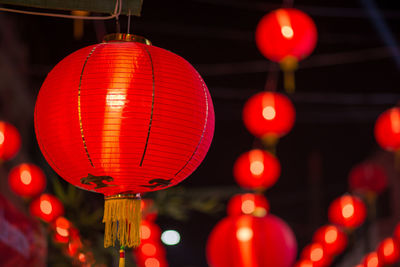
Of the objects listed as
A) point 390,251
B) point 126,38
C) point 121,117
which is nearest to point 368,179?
point 390,251

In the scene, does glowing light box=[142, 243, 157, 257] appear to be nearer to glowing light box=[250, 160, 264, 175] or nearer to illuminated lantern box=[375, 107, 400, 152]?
glowing light box=[250, 160, 264, 175]

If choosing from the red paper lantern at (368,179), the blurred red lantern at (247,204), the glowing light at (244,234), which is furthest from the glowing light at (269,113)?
the red paper lantern at (368,179)

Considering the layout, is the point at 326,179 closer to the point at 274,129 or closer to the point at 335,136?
the point at 335,136

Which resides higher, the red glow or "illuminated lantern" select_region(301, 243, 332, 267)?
"illuminated lantern" select_region(301, 243, 332, 267)

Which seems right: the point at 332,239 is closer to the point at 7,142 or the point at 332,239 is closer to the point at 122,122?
the point at 7,142

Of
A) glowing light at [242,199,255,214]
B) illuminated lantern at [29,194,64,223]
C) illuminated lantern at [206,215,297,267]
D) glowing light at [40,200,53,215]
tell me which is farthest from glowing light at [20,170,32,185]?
glowing light at [242,199,255,214]

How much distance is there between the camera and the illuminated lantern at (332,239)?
1050 centimetres

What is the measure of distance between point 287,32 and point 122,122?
2.85 metres

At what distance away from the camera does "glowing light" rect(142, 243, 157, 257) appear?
368 inches

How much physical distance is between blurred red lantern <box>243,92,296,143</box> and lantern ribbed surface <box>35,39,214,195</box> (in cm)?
359

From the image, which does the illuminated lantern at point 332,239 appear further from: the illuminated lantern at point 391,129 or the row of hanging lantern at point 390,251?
the illuminated lantern at point 391,129

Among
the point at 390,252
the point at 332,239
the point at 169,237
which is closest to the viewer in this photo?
the point at 390,252

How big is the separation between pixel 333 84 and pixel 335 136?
2308 mm

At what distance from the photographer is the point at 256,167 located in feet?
23.4
